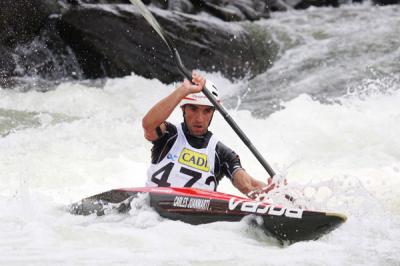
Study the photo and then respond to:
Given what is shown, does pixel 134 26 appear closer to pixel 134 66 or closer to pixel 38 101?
pixel 134 66

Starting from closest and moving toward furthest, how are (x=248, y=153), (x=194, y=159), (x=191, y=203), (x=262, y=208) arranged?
(x=262, y=208) → (x=191, y=203) → (x=194, y=159) → (x=248, y=153)

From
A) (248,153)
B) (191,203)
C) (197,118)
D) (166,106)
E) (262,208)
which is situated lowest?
(248,153)

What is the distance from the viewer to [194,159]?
4.93m

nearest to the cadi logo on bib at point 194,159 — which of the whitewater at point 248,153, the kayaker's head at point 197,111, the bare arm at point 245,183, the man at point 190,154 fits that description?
the man at point 190,154

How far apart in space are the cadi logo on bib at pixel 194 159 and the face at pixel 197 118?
5.5 inches

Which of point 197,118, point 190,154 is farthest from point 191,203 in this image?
point 197,118

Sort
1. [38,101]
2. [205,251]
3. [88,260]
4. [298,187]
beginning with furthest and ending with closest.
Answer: [38,101]
[298,187]
[205,251]
[88,260]

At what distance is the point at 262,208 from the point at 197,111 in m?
0.86

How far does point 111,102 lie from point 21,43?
207cm

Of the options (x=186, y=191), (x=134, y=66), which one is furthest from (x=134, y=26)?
(x=186, y=191)

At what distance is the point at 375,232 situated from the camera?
201 inches

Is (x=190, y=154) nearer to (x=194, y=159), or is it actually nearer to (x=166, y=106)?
(x=194, y=159)

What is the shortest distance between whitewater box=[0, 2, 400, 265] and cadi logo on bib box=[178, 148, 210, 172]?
0.39m

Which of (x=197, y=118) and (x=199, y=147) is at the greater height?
(x=197, y=118)
